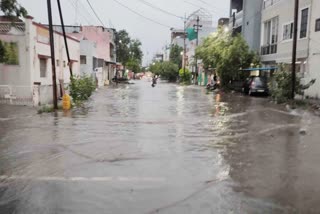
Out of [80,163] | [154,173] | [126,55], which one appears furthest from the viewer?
[126,55]

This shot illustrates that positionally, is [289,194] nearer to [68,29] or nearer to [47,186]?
[47,186]

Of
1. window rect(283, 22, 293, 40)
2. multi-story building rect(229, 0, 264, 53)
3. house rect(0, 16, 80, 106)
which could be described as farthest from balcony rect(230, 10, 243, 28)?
house rect(0, 16, 80, 106)

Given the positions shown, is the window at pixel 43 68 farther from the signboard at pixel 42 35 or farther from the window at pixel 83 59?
the window at pixel 83 59

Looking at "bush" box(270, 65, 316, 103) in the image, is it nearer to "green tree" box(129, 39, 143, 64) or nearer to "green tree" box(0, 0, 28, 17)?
"green tree" box(0, 0, 28, 17)

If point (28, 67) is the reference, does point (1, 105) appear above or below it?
below

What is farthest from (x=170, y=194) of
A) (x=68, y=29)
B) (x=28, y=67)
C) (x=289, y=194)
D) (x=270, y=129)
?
(x=68, y=29)

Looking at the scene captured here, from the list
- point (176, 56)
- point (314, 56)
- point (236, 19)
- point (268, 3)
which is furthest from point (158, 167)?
point (176, 56)

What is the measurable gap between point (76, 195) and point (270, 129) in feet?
29.3

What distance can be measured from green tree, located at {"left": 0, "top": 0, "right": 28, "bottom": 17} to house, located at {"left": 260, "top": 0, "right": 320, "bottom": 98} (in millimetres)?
17466

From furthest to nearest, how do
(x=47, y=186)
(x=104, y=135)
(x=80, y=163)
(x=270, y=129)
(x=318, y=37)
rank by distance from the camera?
1. (x=318, y=37)
2. (x=270, y=129)
3. (x=104, y=135)
4. (x=80, y=163)
5. (x=47, y=186)

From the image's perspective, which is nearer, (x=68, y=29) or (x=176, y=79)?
(x=68, y=29)

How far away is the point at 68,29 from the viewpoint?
55656 mm

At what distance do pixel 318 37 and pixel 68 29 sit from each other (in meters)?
39.9

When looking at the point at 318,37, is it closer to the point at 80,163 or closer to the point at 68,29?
the point at 80,163
